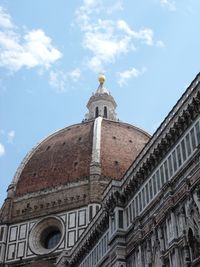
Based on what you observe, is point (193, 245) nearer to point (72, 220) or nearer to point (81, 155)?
point (72, 220)

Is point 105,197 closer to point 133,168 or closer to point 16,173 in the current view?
point 133,168

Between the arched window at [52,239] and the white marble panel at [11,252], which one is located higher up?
the arched window at [52,239]

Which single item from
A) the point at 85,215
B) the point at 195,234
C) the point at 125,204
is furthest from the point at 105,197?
the point at 85,215

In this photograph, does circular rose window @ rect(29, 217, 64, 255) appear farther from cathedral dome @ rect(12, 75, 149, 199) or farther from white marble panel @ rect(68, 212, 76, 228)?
cathedral dome @ rect(12, 75, 149, 199)

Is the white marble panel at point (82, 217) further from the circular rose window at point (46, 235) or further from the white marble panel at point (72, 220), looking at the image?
the circular rose window at point (46, 235)

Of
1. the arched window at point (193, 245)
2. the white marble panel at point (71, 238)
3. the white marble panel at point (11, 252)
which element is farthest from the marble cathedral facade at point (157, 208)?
the white marble panel at point (11, 252)

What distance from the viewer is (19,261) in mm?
52312

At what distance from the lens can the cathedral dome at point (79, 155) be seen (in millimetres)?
58656

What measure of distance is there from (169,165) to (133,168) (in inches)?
149

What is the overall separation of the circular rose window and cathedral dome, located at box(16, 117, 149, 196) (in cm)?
497

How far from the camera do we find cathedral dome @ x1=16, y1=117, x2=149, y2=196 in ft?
192

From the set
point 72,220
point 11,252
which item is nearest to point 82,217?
point 72,220

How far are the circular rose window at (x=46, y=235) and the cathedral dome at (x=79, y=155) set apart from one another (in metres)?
4.97

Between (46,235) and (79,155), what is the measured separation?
1055cm
